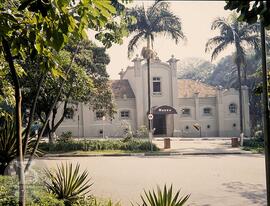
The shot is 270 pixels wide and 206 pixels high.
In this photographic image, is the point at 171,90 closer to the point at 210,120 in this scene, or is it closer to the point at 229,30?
the point at 210,120

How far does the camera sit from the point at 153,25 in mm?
28719

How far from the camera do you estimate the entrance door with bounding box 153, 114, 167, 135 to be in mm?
42062

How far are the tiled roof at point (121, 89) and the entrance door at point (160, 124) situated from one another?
142 inches

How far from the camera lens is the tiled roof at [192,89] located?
4453cm

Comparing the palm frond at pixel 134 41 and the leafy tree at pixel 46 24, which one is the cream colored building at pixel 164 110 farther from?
A: the leafy tree at pixel 46 24

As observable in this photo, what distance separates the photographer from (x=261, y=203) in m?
9.81

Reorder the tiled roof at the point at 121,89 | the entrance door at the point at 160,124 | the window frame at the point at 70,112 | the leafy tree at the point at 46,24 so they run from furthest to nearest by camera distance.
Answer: the tiled roof at the point at 121,89, the entrance door at the point at 160,124, the window frame at the point at 70,112, the leafy tree at the point at 46,24

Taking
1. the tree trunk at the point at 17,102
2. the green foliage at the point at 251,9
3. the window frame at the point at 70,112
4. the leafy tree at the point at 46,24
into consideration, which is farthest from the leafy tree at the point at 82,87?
the green foliage at the point at 251,9

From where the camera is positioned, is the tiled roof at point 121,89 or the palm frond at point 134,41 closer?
the palm frond at point 134,41

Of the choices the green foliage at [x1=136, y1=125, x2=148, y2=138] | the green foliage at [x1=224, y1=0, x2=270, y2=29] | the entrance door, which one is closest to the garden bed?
the green foliage at [x1=136, y1=125, x2=148, y2=138]

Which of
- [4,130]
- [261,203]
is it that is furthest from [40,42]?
[261,203]

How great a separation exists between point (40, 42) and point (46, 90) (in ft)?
65.1

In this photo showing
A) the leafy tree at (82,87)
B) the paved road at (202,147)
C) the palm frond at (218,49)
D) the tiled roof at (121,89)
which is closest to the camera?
the leafy tree at (82,87)

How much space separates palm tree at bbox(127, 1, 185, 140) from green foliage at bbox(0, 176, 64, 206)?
73.4ft
